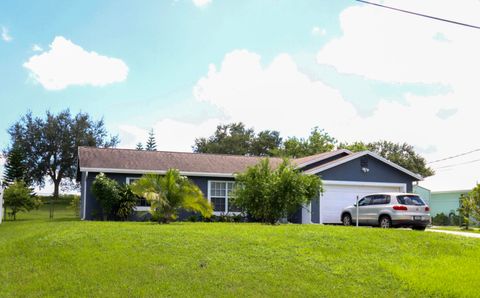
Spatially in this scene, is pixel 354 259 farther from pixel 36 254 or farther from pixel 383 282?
pixel 36 254

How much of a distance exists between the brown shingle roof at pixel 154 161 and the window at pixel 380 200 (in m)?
7.81

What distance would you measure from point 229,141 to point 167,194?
48.4 metres

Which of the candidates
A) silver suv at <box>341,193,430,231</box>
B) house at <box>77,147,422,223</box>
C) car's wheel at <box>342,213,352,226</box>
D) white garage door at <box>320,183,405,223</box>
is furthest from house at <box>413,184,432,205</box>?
silver suv at <box>341,193,430,231</box>

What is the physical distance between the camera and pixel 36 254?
37.1 ft

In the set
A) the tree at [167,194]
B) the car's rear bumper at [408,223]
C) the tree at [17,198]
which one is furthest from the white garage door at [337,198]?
the tree at [17,198]

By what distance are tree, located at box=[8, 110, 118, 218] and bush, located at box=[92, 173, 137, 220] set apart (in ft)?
119

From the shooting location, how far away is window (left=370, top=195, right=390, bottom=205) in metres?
19.6

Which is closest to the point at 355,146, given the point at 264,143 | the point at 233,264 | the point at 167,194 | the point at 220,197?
the point at 264,143

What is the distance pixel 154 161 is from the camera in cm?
2564

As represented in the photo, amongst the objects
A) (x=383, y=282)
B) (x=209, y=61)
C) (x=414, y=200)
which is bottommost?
(x=383, y=282)

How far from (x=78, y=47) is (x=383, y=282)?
57.4ft

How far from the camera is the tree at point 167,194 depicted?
709 inches

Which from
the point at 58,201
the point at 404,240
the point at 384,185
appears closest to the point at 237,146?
the point at 58,201

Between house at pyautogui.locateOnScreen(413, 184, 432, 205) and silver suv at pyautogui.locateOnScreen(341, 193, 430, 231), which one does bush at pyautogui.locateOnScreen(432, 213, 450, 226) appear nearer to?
house at pyautogui.locateOnScreen(413, 184, 432, 205)
